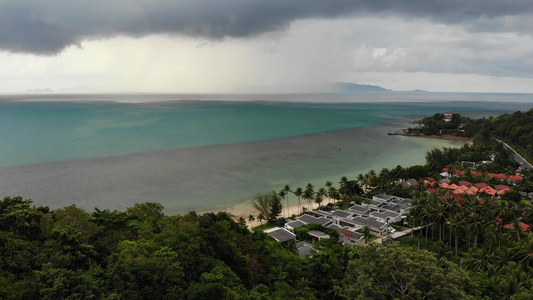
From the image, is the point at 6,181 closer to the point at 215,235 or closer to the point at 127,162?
the point at 127,162

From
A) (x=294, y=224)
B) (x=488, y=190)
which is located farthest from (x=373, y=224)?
(x=488, y=190)

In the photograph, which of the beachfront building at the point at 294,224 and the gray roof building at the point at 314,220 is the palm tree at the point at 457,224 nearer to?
the gray roof building at the point at 314,220

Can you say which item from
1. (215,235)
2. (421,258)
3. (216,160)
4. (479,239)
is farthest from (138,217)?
(216,160)

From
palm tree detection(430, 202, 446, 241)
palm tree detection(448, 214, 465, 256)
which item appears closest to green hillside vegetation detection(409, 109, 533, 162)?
palm tree detection(430, 202, 446, 241)

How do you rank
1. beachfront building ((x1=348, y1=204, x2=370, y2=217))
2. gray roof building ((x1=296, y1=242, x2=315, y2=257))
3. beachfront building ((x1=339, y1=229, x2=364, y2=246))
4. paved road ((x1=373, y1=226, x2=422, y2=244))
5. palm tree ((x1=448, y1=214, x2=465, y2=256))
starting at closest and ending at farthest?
palm tree ((x1=448, y1=214, x2=465, y2=256)), gray roof building ((x1=296, y1=242, x2=315, y2=257)), beachfront building ((x1=339, y1=229, x2=364, y2=246)), paved road ((x1=373, y1=226, x2=422, y2=244)), beachfront building ((x1=348, y1=204, x2=370, y2=217))

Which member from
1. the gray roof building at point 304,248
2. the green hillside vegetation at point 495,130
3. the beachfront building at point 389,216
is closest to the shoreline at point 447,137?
the green hillside vegetation at point 495,130

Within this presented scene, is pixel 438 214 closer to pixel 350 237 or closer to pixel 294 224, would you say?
pixel 350 237

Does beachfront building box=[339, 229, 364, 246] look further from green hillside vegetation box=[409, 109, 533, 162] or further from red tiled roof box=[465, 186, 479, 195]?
green hillside vegetation box=[409, 109, 533, 162]

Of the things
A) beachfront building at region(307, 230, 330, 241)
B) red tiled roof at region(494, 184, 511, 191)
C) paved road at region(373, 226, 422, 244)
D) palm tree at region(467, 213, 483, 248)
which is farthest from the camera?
red tiled roof at region(494, 184, 511, 191)
